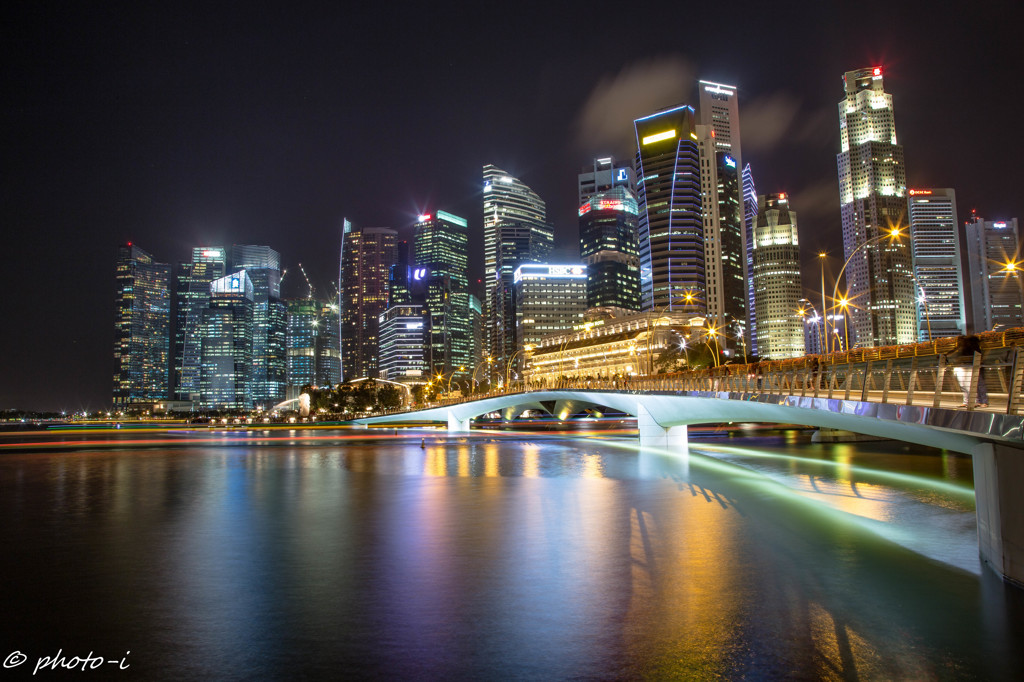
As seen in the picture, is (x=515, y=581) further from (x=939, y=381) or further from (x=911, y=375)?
(x=911, y=375)

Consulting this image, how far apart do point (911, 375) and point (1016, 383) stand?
209 inches

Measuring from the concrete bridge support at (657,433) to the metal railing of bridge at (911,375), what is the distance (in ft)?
90.9

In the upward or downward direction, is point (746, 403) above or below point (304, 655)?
above

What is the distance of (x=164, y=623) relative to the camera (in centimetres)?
1619

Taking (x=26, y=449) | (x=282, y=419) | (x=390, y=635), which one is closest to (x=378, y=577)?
(x=390, y=635)

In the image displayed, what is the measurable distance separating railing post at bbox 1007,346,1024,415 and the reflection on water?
487 centimetres

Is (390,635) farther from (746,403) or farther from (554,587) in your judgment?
(746,403)

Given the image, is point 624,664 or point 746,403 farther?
point 746,403

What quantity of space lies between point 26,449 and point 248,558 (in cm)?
7257

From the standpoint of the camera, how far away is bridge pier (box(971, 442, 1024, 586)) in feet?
53.5

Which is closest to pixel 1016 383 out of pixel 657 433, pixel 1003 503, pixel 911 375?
pixel 1003 503

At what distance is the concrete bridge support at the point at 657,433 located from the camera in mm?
68731

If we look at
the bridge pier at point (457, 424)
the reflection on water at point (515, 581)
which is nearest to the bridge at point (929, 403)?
the reflection on water at point (515, 581)

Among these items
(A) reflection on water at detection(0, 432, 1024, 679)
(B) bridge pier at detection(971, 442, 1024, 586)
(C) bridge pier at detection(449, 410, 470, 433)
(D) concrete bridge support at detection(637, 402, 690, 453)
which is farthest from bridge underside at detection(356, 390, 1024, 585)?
(C) bridge pier at detection(449, 410, 470, 433)
